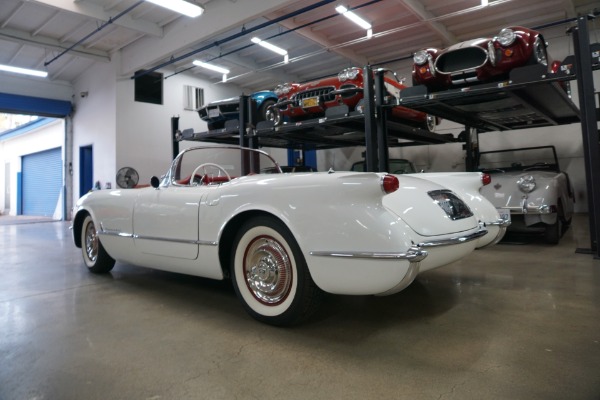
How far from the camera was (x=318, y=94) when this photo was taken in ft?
17.6

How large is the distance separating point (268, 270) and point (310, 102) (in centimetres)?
373

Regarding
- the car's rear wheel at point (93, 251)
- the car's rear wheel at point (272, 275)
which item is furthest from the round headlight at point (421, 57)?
the car's rear wheel at point (93, 251)

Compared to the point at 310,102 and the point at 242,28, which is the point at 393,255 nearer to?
the point at 310,102

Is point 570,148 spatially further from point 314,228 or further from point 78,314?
point 78,314

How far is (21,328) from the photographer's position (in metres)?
2.26

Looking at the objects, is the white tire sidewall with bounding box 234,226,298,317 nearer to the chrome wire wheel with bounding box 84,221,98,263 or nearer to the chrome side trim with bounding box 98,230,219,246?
the chrome side trim with bounding box 98,230,219,246

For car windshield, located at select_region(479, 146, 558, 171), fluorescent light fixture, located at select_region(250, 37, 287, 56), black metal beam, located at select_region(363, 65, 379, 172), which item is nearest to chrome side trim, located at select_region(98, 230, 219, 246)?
black metal beam, located at select_region(363, 65, 379, 172)

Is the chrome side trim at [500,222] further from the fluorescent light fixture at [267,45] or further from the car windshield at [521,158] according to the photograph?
the fluorescent light fixture at [267,45]

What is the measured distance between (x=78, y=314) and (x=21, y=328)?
0.32m

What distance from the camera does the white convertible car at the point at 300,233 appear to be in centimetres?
176

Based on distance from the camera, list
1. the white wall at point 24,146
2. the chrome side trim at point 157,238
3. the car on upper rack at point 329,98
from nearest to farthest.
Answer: the chrome side trim at point 157,238
the car on upper rack at point 329,98
the white wall at point 24,146

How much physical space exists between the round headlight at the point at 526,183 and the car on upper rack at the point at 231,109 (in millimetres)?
4018

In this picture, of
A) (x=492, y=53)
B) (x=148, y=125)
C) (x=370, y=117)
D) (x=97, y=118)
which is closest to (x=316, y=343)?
(x=370, y=117)

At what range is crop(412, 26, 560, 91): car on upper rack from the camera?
388 centimetres
